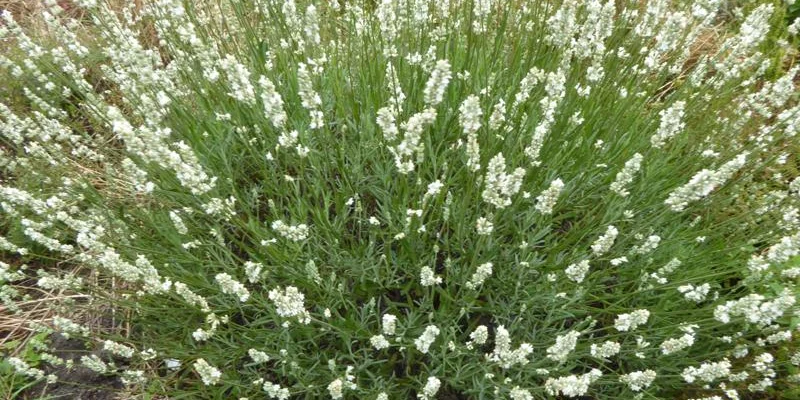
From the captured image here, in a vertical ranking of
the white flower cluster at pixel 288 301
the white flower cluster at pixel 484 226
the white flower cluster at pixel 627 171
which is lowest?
the white flower cluster at pixel 288 301

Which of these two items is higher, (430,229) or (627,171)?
(627,171)

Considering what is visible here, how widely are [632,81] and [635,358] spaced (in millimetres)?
1422

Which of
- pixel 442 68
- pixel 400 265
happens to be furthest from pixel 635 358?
pixel 442 68

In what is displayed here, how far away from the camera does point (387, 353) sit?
8.14 ft

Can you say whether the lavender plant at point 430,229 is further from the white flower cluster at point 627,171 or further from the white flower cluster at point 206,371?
the white flower cluster at point 206,371

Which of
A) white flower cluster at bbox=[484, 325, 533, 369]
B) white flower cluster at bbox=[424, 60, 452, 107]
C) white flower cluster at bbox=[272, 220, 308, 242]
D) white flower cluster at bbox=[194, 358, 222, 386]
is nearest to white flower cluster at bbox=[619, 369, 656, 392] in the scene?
white flower cluster at bbox=[484, 325, 533, 369]

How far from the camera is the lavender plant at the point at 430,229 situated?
2.17m

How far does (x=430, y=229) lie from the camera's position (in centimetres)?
247

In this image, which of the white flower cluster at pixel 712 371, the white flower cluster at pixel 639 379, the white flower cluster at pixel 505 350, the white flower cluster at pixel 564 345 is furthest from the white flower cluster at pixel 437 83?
the white flower cluster at pixel 712 371

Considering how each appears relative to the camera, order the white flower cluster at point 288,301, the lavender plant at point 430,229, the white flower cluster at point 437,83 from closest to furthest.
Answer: the white flower cluster at point 437,83 → the white flower cluster at point 288,301 → the lavender plant at point 430,229

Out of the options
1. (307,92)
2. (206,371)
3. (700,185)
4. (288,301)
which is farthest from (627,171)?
(206,371)

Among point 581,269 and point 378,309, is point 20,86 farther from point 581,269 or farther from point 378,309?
point 581,269

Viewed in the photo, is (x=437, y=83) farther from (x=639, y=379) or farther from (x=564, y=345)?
(x=639, y=379)

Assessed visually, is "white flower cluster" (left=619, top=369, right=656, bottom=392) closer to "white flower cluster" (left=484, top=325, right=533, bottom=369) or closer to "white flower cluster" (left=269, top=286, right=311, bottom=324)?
A: "white flower cluster" (left=484, top=325, right=533, bottom=369)
